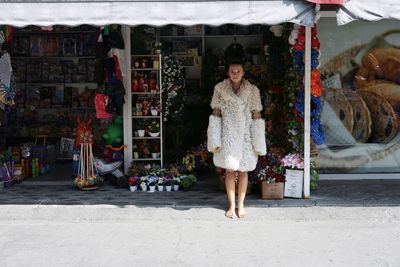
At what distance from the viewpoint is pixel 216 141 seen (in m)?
7.16

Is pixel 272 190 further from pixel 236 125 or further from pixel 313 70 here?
pixel 313 70

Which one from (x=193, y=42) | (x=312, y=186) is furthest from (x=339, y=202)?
(x=193, y=42)

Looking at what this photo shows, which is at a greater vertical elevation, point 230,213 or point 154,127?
point 154,127

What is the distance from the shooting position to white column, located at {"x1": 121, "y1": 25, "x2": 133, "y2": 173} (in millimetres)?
8852

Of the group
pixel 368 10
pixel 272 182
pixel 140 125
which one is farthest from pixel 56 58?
pixel 368 10

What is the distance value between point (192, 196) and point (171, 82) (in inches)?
86.3

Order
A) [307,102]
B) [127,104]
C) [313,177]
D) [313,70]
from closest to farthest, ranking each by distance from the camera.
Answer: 1. [307,102]
2. [313,70]
3. [313,177]
4. [127,104]

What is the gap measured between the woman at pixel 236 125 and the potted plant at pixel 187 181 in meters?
1.30

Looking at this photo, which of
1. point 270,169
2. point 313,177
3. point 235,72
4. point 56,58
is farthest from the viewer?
point 56,58

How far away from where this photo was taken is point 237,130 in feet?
23.5

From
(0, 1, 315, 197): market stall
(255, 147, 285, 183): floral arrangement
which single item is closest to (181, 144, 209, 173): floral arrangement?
(255, 147, 285, 183): floral arrangement

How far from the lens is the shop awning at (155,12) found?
6664 millimetres

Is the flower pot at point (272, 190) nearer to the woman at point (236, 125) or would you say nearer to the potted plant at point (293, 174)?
the potted plant at point (293, 174)

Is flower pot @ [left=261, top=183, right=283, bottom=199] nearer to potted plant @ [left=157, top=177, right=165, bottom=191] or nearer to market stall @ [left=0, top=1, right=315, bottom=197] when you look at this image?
potted plant @ [left=157, top=177, right=165, bottom=191]
